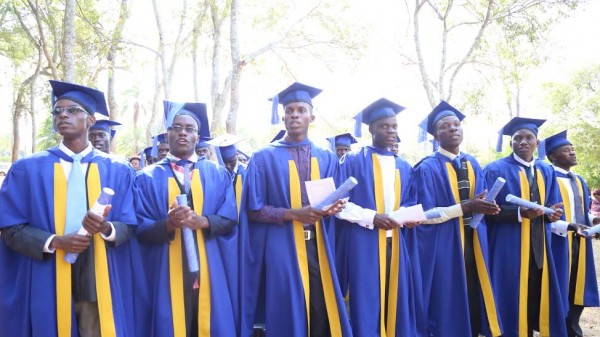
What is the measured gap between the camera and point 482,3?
11164 millimetres

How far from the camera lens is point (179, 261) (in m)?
3.32

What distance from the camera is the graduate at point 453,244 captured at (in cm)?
396

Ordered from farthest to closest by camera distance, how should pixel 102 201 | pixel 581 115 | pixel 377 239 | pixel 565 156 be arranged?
pixel 581 115 → pixel 565 156 → pixel 377 239 → pixel 102 201

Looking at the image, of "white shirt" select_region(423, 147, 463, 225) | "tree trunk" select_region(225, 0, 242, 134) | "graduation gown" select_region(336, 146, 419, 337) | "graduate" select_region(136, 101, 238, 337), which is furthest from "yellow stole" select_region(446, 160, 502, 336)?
"tree trunk" select_region(225, 0, 242, 134)

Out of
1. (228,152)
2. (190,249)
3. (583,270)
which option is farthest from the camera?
(228,152)

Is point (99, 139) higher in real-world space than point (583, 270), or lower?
higher

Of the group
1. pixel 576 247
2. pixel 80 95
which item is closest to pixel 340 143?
pixel 576 247

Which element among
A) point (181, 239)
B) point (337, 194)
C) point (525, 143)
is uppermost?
point (525, 143)

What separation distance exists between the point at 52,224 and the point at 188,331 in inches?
48.1

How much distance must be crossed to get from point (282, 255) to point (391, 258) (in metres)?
1.00

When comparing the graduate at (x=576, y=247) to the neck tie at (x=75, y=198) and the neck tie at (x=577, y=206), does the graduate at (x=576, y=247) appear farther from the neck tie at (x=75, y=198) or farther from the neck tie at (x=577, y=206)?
the neck tie at (x=75, y=198)

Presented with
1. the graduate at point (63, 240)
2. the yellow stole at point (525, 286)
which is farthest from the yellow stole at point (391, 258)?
the graduate at point (63, 240)

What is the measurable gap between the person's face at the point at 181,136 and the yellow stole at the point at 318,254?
31.9 inches

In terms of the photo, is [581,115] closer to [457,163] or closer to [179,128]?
[457,163]
